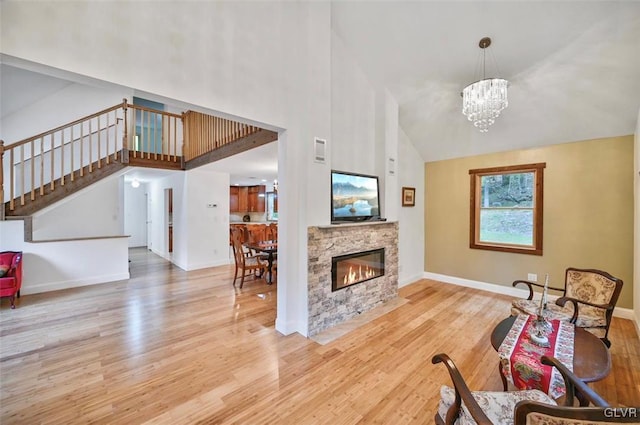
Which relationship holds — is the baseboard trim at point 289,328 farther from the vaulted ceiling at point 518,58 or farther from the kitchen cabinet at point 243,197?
the kitchen cabinet at point 243,197

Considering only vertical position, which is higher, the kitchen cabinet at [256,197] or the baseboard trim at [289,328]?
the kitchen cabinet at [256,197]

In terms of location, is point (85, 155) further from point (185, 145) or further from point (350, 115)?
point (350, 115)

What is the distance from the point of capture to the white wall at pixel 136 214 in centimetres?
920

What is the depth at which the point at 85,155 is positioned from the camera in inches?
220

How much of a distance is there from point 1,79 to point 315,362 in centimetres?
735

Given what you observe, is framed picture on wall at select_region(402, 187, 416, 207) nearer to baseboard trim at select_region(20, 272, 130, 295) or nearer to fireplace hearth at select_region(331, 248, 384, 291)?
fireplace hearth at select_region(331, 248, 384, 291)

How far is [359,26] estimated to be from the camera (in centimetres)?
331

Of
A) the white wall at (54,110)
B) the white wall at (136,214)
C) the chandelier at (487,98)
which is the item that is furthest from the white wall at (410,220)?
the white wall at (136,214)

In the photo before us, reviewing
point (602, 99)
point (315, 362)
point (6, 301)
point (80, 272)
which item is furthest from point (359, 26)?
point (6, 301)

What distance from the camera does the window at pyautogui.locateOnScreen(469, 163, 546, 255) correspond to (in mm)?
4070

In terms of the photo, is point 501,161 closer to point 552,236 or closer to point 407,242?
point 552,236

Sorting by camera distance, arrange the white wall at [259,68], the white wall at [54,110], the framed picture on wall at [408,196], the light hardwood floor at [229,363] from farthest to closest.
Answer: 1. the white wall at [54,110]
2. the framed picture on wall at [408,196]
3. the light hardwood floor at [229,363]
4. the white wall at [259,68]

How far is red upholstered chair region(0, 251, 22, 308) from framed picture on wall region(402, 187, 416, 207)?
6.10 meters

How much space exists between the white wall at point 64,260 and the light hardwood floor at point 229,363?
0.51 meters
